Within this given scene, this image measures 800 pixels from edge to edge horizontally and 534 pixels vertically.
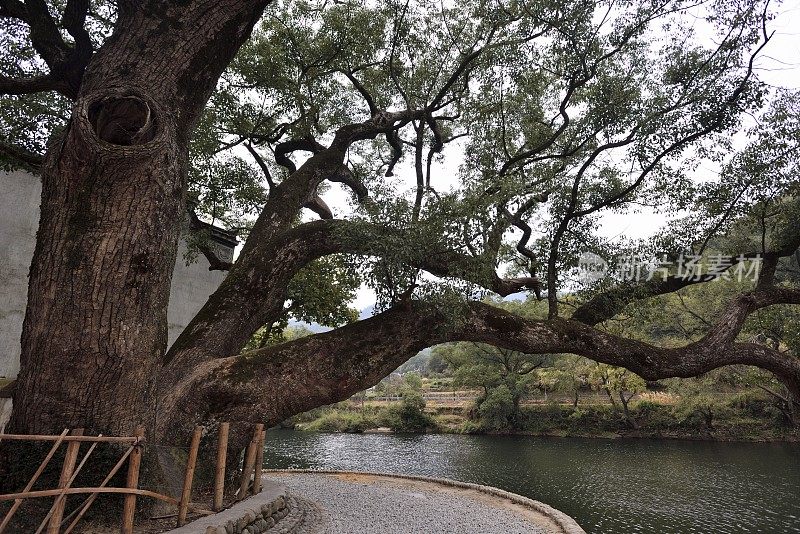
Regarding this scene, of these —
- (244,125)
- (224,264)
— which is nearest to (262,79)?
(244,125)

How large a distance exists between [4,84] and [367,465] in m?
12.5

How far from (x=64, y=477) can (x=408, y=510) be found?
4.57 m

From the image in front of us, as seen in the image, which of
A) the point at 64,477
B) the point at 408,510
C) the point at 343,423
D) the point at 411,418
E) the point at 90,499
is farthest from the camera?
the point at 343,423

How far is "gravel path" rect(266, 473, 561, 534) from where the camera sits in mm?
5576

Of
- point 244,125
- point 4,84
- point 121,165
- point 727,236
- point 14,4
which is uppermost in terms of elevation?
point 244,125

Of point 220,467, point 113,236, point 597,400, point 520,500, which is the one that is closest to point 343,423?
point 597,400

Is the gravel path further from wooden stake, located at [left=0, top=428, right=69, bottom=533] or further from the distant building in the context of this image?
the distant building

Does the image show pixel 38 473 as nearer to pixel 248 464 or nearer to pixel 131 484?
pixel 131 484

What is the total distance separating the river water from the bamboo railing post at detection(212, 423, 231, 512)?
6029 millimetres

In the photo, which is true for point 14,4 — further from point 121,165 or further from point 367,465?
point 367,465

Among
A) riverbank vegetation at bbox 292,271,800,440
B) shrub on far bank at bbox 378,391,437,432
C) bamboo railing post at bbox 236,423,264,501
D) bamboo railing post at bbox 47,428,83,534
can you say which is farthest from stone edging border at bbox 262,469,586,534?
shrub on far bank at bbox 378,391,437,432

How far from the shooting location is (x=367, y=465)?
13922 mm

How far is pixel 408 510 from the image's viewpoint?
6449mm

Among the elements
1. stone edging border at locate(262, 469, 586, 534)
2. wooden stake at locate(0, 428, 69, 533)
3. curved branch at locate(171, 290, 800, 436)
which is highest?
curved branch at locate(171, 290, 800, 436)
